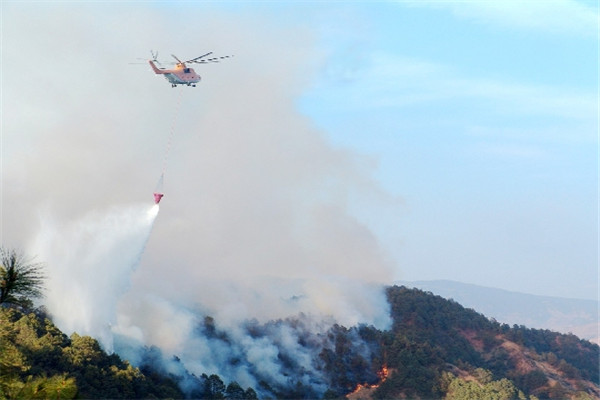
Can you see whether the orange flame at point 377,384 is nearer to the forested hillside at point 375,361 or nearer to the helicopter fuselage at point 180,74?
the forested hillside at point 375,361

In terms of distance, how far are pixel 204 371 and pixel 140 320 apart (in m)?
14.1

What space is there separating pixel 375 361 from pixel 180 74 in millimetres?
68680

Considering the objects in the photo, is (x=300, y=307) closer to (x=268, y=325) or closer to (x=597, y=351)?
(x=268, y=325)

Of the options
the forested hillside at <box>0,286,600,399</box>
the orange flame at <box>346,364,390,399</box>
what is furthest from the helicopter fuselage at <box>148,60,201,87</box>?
the orange flame at <box>346,364,390,399</box>

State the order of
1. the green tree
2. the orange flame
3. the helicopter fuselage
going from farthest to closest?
the orange flame
the helicopter fuselage
the green tree

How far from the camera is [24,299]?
97.6 feet

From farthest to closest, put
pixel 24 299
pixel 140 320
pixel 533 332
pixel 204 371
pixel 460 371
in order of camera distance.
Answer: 1. pixel 533 332
2. pixel 460 371
3. pixel 140 320
4. pixel 204 371
5. pixel 24 299

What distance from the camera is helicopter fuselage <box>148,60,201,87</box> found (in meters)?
90.3

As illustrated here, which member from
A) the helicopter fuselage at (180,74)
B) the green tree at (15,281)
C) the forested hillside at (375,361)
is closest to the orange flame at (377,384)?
the forested hillside at (375,361)

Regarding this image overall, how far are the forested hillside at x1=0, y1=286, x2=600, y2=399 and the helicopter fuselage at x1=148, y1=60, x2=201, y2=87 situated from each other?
28612 millimetres

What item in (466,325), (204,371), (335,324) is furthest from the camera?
(466,325)

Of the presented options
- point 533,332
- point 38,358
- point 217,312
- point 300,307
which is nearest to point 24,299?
point 38,358

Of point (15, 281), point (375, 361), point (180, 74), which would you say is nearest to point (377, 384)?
point (375, 361)

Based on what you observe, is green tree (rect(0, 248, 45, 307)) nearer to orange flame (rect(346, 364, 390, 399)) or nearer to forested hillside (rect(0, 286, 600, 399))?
forested hillside (rect(0, 286, 600, 399))
